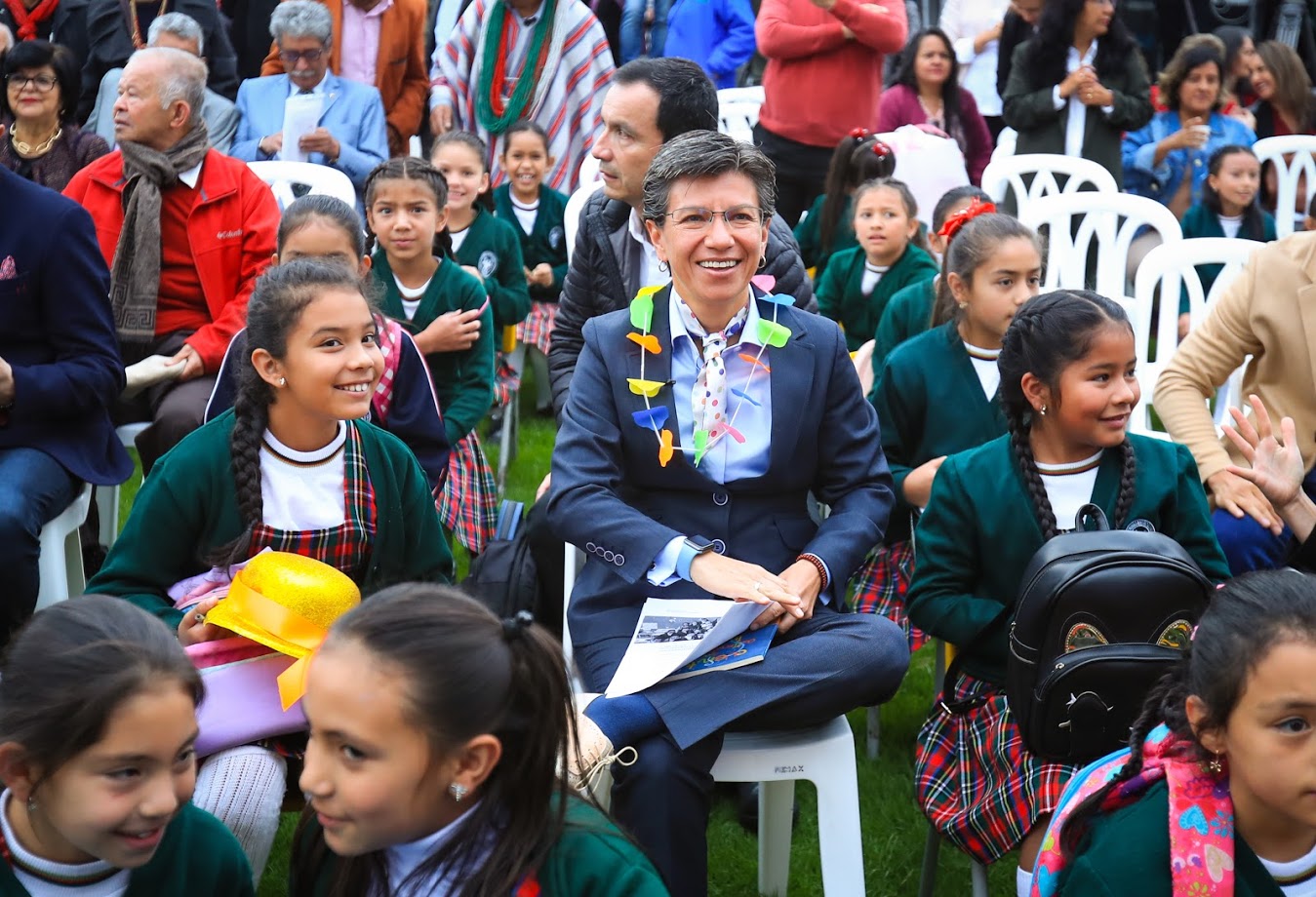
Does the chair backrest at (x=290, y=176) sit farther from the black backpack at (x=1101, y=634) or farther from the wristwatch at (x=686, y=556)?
the black backpack at (x=1101, y=634)

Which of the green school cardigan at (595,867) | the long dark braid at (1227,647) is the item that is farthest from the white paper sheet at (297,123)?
the long dark braid at (1227,647)

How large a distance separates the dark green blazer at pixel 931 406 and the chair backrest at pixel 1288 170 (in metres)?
3.69

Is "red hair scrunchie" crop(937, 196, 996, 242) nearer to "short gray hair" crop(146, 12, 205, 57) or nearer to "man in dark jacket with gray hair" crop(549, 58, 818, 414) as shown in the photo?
"man in dark jacket with gray hair" crop(549, 58, 818, 414)

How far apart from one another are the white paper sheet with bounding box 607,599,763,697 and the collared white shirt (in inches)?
43.4

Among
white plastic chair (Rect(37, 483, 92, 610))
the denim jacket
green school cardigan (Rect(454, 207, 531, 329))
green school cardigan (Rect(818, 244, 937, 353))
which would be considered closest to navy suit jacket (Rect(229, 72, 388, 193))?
green school cardigan (Rect(454, 207, 531, 329))

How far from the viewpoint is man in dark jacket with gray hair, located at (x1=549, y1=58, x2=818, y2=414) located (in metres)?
3.43

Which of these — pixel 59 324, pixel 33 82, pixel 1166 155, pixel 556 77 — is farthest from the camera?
pixel 1166 155

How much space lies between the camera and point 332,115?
6.00 meters

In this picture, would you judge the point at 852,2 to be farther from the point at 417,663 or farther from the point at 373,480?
the point at 417,663

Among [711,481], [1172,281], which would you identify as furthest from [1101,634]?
[1172,281]

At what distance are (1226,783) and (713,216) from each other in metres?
1.34

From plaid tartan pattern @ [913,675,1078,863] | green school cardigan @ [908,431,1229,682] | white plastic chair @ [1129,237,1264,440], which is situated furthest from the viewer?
white plastic chair @ [1129,237,1264,440]

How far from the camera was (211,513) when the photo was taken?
100 inches

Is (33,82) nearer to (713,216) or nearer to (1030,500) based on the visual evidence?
Answer: (713,216)
